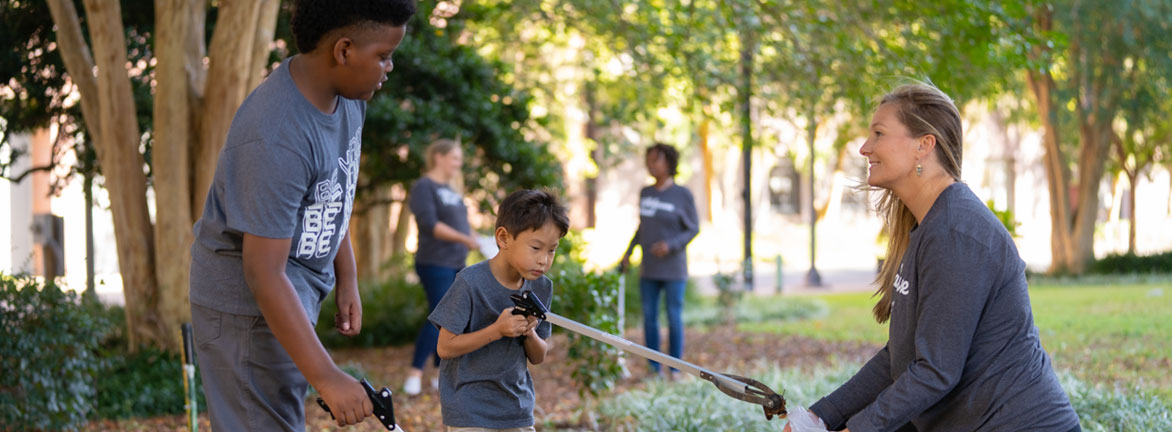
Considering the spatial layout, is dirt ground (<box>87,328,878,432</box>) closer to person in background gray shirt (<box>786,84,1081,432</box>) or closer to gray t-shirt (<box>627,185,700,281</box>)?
gray t-shirt (<box>627,185,700,281</box>)

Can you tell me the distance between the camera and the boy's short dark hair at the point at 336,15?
2652 mm

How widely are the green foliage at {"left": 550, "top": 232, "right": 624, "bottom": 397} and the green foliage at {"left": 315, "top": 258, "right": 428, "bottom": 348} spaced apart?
4.29 metres

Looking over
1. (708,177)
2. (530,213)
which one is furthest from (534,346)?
(708,177)

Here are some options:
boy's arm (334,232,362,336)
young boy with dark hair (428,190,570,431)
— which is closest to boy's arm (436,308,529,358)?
young boy with dark hair (428,190,570,431)

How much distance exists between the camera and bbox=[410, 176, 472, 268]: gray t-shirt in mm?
7809

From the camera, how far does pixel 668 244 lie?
8172 mm

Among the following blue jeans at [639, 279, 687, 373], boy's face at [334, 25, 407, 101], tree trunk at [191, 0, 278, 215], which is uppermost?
tree trunk at [191, 0, 278, 215]

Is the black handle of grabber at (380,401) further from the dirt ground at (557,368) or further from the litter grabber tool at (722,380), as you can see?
the dirt ground at (557,368)

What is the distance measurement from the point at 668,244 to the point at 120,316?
547cm

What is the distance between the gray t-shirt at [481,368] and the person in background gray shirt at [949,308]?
4.10 feet

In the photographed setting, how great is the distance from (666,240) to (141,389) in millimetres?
3910

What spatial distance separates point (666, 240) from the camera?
829 centimetres

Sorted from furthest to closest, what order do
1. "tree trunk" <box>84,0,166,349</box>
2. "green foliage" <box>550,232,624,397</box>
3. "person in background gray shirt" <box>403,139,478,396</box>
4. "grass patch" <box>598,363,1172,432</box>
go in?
"person in background gray shirt" <box>403,139,478,396</box>, "tree trunk" <box>84,0,166,349</box>, "green foliage" <box>550,232,624,397</box>, "grass patch" <box>598,363,1172,432</box>

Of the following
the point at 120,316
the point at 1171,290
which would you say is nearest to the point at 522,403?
the point at 120,316
